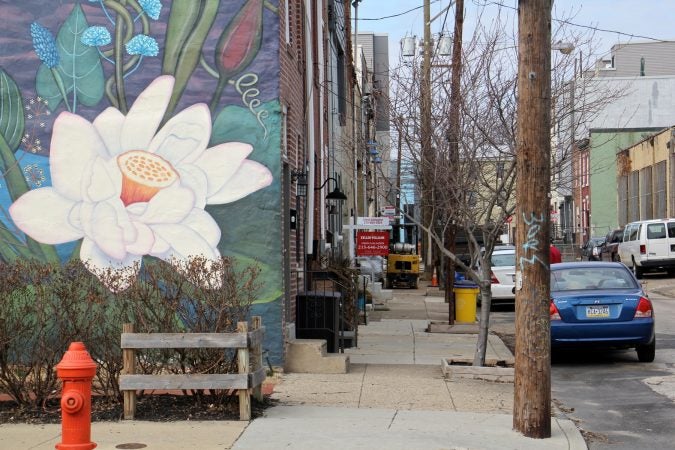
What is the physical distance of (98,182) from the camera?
11.8 m

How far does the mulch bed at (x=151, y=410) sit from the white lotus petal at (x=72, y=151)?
3325 millimetres

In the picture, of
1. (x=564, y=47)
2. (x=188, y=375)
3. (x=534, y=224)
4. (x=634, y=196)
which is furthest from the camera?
(x=634, y=196)

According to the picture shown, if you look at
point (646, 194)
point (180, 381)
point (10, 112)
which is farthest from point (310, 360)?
point (646, 194)

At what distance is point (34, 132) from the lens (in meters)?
11.8

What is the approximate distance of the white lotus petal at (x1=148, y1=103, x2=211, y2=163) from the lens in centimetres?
1173

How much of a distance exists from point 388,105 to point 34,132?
8.20 m

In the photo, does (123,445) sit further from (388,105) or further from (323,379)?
(388,105)

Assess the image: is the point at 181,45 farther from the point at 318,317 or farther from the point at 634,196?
the point at 634,196

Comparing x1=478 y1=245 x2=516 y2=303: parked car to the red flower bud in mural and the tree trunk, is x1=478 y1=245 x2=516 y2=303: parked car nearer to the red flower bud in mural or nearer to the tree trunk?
the tree trunk

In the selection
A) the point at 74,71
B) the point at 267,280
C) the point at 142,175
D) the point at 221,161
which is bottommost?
the point at 267,280

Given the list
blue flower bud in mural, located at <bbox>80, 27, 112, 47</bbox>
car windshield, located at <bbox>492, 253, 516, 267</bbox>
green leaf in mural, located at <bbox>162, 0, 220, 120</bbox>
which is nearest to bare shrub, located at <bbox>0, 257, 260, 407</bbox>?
green leaf in mural, located at <bbox>162, 0, 220, 120</bbox>

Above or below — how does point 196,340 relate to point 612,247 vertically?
below

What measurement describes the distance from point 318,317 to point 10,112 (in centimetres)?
478

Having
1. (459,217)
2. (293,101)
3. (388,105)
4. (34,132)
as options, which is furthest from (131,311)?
(388,105)
